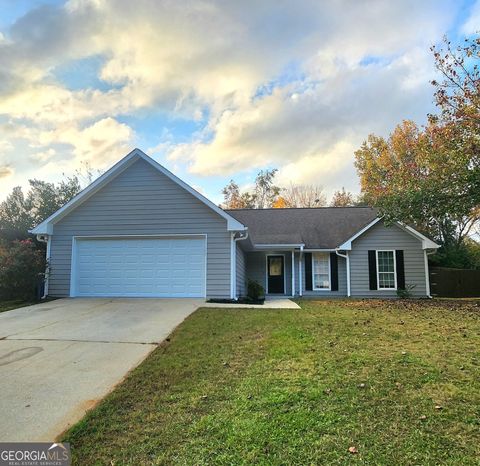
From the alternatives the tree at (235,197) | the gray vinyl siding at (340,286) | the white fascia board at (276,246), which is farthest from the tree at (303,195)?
the white fascia board at (276,246)

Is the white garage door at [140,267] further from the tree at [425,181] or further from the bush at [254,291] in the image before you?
the tree at [425,181]

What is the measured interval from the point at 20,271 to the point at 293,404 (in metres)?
11.6

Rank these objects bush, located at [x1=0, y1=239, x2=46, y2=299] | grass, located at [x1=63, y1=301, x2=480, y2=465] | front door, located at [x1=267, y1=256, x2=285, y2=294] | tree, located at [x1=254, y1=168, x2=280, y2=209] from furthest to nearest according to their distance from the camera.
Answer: tree, located at [x1=254, y1=168, x2=280, y2=209], front door, located at [x1=267, y1=256, x2=285, y2=294], bush, located at [x1=0, y1=239, x2=46, y2=299], grass, located at [x1=63, y1=301, x2=480, y2=465]

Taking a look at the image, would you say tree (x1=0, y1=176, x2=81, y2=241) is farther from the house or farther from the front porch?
the front porch

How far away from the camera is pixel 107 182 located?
523 inches

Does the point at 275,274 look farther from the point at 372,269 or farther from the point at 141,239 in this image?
the point at 141,239

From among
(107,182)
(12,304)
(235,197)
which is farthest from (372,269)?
(235,197)

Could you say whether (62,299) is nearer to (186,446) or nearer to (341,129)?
(186,446)

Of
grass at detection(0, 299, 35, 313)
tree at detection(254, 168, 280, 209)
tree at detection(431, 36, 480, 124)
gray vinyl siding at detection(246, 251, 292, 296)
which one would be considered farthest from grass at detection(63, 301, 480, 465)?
tree at detection(254, 168, 280, 209)

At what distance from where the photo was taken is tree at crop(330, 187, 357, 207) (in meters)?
36.8

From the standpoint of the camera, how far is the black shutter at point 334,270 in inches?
672

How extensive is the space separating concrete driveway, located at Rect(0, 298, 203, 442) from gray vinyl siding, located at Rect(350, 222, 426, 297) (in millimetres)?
9032

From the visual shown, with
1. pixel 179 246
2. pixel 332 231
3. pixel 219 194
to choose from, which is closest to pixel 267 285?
pixel 332 231

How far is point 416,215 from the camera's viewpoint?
1446cm
